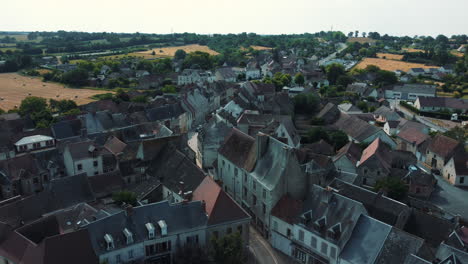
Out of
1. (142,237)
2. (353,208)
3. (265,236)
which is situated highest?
(353,208)

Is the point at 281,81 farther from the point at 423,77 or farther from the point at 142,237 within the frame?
the point at 142,237

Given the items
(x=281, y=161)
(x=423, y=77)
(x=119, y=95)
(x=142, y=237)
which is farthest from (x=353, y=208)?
(x=423, y=77)

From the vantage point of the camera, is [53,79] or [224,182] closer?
[224,182]

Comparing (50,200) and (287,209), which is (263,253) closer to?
(287,209)

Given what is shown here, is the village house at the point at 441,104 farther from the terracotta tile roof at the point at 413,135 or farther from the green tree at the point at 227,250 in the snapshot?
the green tree at the point at 227,250

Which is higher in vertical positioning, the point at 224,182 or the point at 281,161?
the point at 281,161

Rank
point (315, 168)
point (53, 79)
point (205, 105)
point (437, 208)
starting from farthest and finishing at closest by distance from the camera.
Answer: point (53, 79) < point (205, 105) < point (437, 208) < point (315, 168)

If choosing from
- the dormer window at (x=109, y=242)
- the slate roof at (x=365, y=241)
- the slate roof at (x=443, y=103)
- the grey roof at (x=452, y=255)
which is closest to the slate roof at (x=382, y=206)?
the grey roof at (x=452, y=255)
